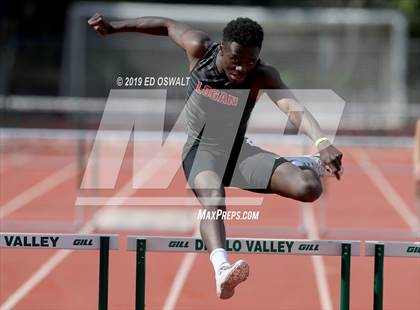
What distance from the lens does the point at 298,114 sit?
4.50 meters

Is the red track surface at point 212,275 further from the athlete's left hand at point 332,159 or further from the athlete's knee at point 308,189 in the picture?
the athlete's left hand at point 332,159

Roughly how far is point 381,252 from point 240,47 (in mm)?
1365

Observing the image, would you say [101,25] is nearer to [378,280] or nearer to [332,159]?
[332,159]

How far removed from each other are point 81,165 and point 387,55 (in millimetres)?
13946

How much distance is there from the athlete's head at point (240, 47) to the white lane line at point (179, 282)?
2869 mm

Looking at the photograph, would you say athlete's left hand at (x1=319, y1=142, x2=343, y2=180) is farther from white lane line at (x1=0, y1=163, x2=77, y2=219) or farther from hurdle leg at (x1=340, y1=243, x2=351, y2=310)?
white lane line at (x1=0, y1=163, x2=77, y2=219)

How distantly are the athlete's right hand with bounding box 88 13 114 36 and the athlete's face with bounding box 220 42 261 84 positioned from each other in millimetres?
681

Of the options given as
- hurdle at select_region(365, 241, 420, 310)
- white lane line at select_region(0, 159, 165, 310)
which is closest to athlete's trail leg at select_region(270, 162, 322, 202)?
hurdle at select_region(365, 241, 420, 310)

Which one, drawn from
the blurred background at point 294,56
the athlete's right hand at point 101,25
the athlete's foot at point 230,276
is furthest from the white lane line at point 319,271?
the blurred background at point 294,56

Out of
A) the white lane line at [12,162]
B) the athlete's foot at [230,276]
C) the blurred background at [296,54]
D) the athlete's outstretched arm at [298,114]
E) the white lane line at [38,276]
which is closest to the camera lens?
the athlete's foot at [230,276]

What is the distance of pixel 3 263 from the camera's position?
8.12 meters

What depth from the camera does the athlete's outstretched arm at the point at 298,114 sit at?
4.20 metres

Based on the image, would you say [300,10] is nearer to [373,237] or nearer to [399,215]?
[399,215]

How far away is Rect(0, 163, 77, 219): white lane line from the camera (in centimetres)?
1126
